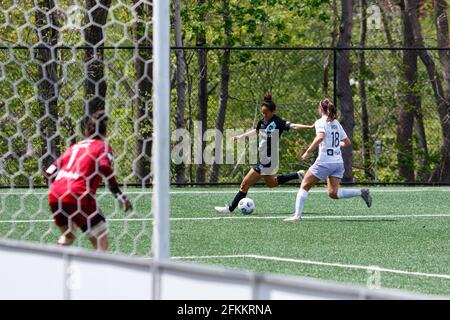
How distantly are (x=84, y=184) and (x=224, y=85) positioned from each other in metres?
20.1

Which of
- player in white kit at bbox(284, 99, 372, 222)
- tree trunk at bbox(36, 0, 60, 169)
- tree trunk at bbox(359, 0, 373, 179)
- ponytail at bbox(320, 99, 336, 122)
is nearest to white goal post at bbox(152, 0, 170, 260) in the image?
tree trunk at bbox(36, 0, 60, 169)

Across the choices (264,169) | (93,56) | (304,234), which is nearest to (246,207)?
(264,169)

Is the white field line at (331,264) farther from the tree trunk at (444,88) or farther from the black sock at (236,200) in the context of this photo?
the tree trunk at (444,88)

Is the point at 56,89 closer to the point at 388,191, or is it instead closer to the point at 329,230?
the point at 329,230

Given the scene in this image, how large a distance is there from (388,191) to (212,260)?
9.39 metres

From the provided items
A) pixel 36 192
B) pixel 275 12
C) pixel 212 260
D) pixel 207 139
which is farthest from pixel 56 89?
pixel 275 12

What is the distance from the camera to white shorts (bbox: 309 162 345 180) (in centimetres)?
1569

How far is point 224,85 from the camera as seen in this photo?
29.0 metres

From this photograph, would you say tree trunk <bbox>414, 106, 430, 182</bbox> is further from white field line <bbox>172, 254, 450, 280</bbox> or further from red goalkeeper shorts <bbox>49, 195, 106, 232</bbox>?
red goalkeeper shorts <bbox>49, 195, 106, 232</bbox>

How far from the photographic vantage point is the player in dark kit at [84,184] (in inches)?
338

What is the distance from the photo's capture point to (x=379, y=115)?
3038 centimetres

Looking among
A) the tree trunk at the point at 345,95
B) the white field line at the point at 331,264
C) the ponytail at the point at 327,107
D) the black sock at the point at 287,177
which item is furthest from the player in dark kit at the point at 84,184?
the tree trunk at the point at 345,95

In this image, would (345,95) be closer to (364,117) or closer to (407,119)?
(364,117)

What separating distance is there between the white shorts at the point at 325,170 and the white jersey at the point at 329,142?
0.05m
